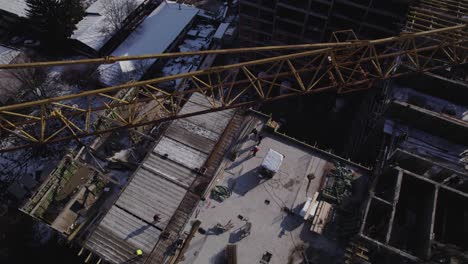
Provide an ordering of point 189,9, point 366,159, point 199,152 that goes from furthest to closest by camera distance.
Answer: point 189,9, point 366,159, point 199,152

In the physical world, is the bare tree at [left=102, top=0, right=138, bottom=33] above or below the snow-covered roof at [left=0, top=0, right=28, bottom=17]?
above

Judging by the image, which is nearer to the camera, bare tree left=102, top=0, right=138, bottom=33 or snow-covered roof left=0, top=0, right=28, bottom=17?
snow-covered roof left=0, top=0, right=28, bottom=17

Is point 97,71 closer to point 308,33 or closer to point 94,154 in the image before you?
point 94,154

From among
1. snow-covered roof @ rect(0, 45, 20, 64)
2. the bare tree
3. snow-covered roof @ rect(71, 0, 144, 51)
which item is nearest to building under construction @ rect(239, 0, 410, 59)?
the bare tree

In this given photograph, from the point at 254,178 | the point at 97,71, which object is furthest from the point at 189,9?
the point at 254,178

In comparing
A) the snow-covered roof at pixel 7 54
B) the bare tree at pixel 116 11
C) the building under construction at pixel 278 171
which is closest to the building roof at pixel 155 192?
the building under construction at pixel 278 171

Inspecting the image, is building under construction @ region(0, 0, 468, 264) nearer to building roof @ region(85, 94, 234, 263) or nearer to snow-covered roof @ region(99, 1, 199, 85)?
building roof @ region(85, 94, 234, 263)

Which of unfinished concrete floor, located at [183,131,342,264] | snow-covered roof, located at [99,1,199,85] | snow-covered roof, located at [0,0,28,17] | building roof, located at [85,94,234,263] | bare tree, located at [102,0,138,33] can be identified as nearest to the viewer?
unfinished concrete floor, located at [183,131,342,264]
